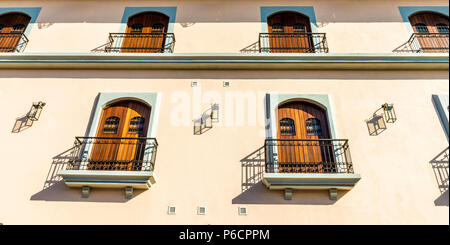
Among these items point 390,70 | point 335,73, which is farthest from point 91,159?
point 390,70

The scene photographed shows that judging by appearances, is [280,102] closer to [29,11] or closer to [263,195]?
[263,195]

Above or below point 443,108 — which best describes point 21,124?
below

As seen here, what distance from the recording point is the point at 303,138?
288 inches

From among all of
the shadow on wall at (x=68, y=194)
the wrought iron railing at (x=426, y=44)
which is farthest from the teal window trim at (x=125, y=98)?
the wrought iron railing at (x=426, y=44)

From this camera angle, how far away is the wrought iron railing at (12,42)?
904cm

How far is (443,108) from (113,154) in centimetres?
789

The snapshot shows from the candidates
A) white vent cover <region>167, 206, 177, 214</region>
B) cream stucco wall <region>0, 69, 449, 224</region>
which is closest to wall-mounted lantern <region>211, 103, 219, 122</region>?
cream stucco wall <region>0, 69, 449, 224</region>

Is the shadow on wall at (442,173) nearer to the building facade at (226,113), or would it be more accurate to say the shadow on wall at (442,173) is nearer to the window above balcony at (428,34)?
the building facade at (226,113)

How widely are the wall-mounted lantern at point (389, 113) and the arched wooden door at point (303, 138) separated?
1427 millimetres

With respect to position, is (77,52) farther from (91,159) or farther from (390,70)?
(390,70)

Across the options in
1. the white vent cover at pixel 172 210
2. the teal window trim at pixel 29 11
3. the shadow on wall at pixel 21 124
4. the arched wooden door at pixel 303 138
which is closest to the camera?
the white vent cover at pixel 172 210

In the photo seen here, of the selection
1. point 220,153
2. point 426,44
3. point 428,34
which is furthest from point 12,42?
point 428,34

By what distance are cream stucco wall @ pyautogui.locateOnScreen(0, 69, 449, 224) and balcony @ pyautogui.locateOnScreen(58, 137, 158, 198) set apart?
24cm
